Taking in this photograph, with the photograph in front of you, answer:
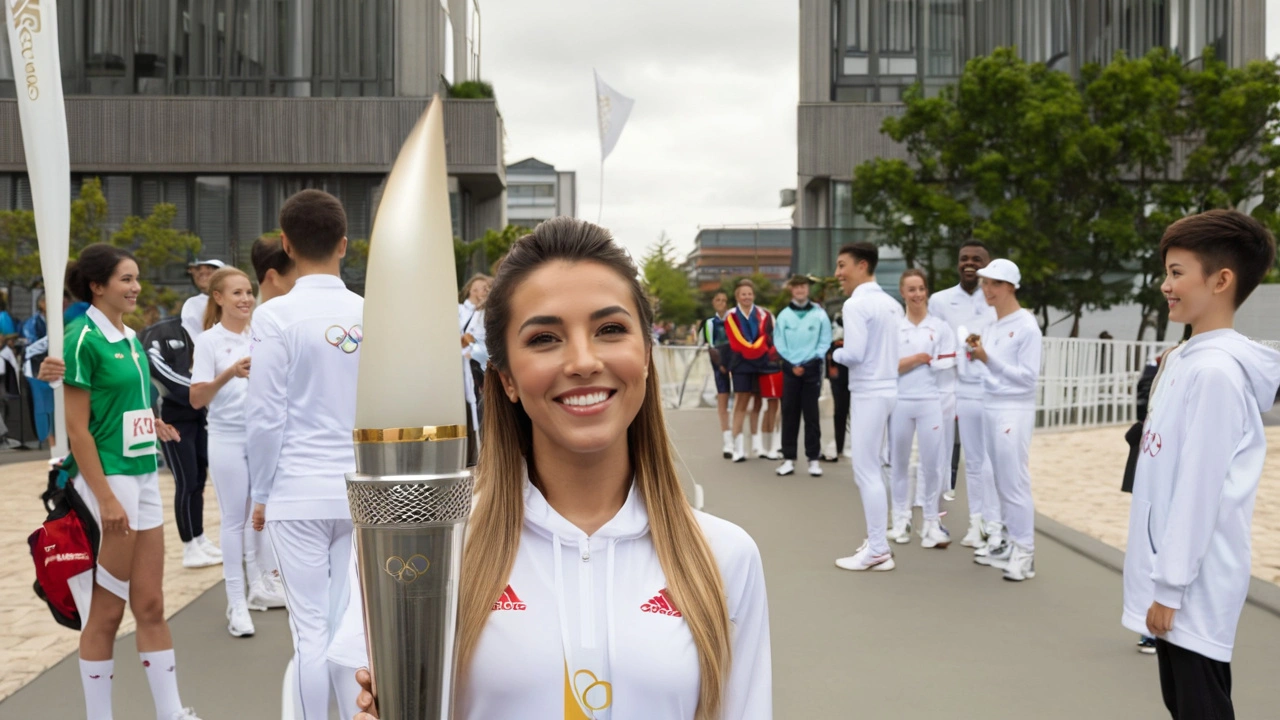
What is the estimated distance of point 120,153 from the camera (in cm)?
3438

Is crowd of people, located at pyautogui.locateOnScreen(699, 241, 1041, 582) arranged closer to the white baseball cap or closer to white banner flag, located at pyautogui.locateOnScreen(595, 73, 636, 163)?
the white baseball cap

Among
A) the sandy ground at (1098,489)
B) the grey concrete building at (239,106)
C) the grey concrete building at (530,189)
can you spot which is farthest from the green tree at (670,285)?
the sandy ground at (1098,489)

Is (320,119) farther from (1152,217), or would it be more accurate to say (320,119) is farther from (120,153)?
(1152,217)

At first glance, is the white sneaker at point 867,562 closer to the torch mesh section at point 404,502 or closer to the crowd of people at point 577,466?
the crowd of people at point 577,466

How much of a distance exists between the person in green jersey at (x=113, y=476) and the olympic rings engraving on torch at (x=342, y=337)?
103 centimetres

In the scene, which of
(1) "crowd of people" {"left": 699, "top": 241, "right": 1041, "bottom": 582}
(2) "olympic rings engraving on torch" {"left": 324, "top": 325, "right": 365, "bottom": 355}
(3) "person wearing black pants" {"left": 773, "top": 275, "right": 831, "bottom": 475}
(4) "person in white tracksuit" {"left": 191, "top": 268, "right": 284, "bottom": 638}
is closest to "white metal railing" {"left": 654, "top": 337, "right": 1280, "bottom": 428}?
(3) "person wearing black pants" {"left": 773, "top": 275, "right": 831, "bottom": 475}

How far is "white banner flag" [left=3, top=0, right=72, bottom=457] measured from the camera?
4953 millimetres

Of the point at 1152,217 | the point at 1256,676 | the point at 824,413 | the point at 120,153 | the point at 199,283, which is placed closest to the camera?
the point at 1256,676

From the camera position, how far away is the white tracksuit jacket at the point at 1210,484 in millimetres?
3604

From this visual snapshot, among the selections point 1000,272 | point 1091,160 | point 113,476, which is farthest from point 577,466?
point 1091,160

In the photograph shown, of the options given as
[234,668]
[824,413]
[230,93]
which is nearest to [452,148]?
[230,93]

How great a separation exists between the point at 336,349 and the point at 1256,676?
183 inches

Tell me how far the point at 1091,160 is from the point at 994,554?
1949 cm

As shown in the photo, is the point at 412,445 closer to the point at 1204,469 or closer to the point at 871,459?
the point at 1204,469
